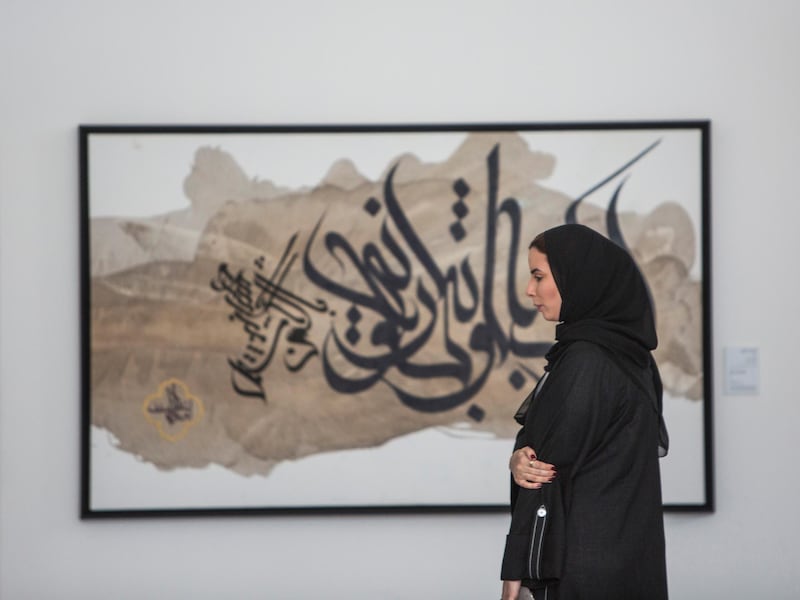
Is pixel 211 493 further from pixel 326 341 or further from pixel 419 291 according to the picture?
pixel 419 291

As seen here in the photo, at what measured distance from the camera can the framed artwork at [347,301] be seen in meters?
2.42

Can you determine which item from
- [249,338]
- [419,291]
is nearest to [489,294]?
[419,291]

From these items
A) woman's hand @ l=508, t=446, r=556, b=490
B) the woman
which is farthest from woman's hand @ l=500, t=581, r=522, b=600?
woman's hand @ l=508, t=446, r=556, b=490

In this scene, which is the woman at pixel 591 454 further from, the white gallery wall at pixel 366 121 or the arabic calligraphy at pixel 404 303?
the white gallery wall at pixel 366 121

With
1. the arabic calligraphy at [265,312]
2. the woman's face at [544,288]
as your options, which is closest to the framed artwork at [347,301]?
the arabic calligraphy at [265,312]

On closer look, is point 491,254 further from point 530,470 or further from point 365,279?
point 530,470

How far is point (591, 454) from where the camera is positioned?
1.60 meters

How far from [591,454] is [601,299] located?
25cm

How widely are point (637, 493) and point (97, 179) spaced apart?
1.51m

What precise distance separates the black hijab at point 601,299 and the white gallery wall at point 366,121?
0.91 meters

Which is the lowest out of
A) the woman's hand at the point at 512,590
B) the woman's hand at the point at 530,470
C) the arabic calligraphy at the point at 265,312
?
the woman's hand at the point at 512,590

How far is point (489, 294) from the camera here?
245 centimetres

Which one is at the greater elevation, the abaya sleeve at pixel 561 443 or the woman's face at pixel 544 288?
the woman's face at pixel 544 288

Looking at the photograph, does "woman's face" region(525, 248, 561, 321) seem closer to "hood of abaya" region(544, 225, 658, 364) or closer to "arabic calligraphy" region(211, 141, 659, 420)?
"hood of abaya" region(544, 225, 658, 364)
